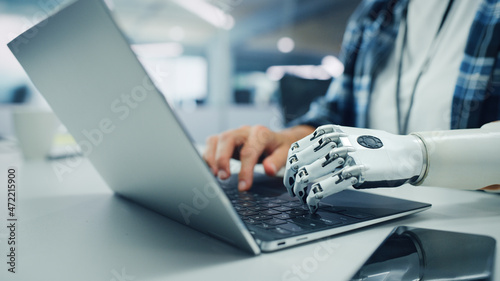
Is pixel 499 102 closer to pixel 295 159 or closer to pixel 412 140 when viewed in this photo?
pixel 412 140

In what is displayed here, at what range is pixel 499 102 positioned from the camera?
2.50 ft

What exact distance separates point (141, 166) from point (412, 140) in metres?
0.34

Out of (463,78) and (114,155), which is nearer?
(114,155)

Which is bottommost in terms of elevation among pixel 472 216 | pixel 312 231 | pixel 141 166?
pixel 472 216

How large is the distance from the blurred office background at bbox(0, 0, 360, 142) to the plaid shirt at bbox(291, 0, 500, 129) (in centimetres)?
95

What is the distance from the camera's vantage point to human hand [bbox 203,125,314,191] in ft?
1.86

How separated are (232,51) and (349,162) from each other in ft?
15.0

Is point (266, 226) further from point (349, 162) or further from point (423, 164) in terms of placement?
point (423, 164)

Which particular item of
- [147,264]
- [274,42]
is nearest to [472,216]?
[147,264]

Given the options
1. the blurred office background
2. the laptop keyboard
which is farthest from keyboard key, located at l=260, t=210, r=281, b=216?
the blurred office background

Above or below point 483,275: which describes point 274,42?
above

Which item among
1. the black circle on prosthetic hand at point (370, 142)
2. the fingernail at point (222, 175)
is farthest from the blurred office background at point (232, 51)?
the black circle on prosthetic hand at point (370, 142)

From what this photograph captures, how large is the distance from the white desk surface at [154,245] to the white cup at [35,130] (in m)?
0.44

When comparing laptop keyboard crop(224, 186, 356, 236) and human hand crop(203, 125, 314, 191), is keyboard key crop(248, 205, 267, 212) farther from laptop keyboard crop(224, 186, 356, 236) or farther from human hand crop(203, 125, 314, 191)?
human hand crop(203, 125, 314, 191)
